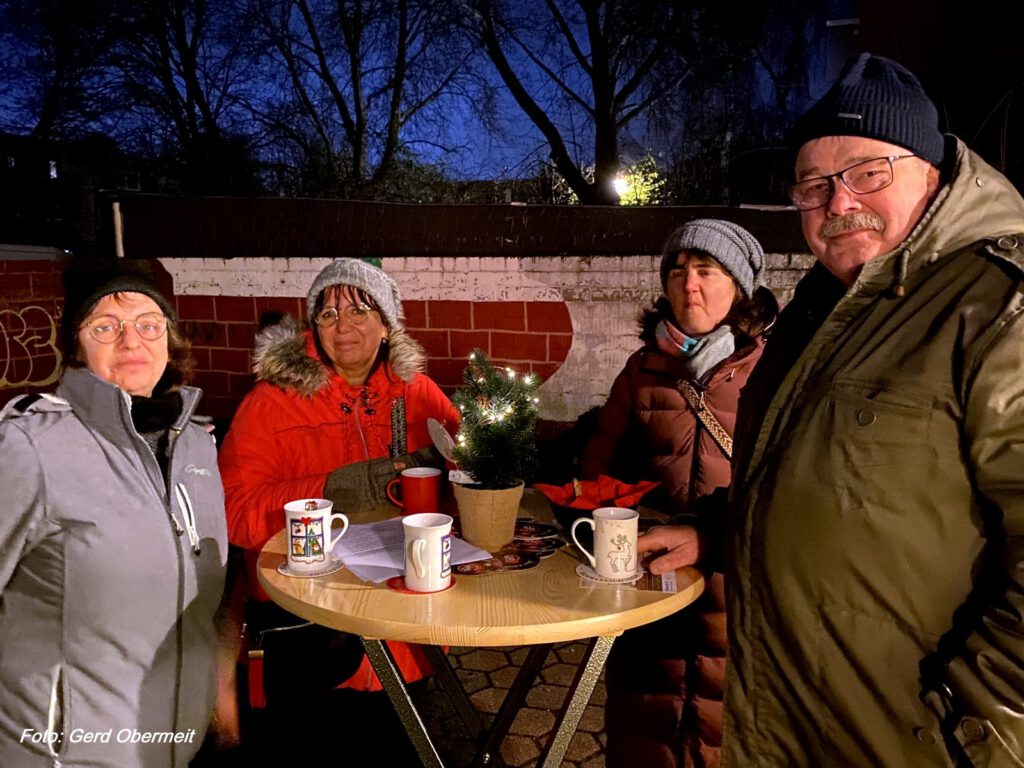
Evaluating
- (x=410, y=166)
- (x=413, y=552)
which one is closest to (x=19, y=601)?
(x=413, y=552)

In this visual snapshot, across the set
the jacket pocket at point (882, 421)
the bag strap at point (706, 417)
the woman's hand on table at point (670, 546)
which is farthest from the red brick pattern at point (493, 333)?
the jacket pocket at point (882, 421)

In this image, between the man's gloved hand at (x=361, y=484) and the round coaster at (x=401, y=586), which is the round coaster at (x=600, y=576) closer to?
the round coaster at (x=401, y=586)

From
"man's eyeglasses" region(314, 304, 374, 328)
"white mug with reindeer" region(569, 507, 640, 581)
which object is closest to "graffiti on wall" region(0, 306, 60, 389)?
Result: "man's eyeglasses" region(314, 304, 374, 328)

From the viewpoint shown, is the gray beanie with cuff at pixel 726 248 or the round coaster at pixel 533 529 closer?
the round coaster at pixel 533 529

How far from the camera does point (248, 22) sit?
35.1 feet

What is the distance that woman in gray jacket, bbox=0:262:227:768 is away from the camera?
1646 mm

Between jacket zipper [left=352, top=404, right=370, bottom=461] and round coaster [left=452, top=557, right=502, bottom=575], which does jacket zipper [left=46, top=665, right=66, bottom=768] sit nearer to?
round coaster [left=452, top=557, right=502, bottom=575]

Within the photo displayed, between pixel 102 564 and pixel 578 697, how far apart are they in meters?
1.15

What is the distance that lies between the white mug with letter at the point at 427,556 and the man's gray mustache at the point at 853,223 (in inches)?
39.6

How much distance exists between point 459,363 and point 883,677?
152 inches

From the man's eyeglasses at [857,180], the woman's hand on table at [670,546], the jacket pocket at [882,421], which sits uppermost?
the man's eyeglasses at [857,180]

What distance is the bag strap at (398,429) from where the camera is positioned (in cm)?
274

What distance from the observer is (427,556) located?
1639 millimetres

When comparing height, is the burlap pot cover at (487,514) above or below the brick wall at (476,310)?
below
